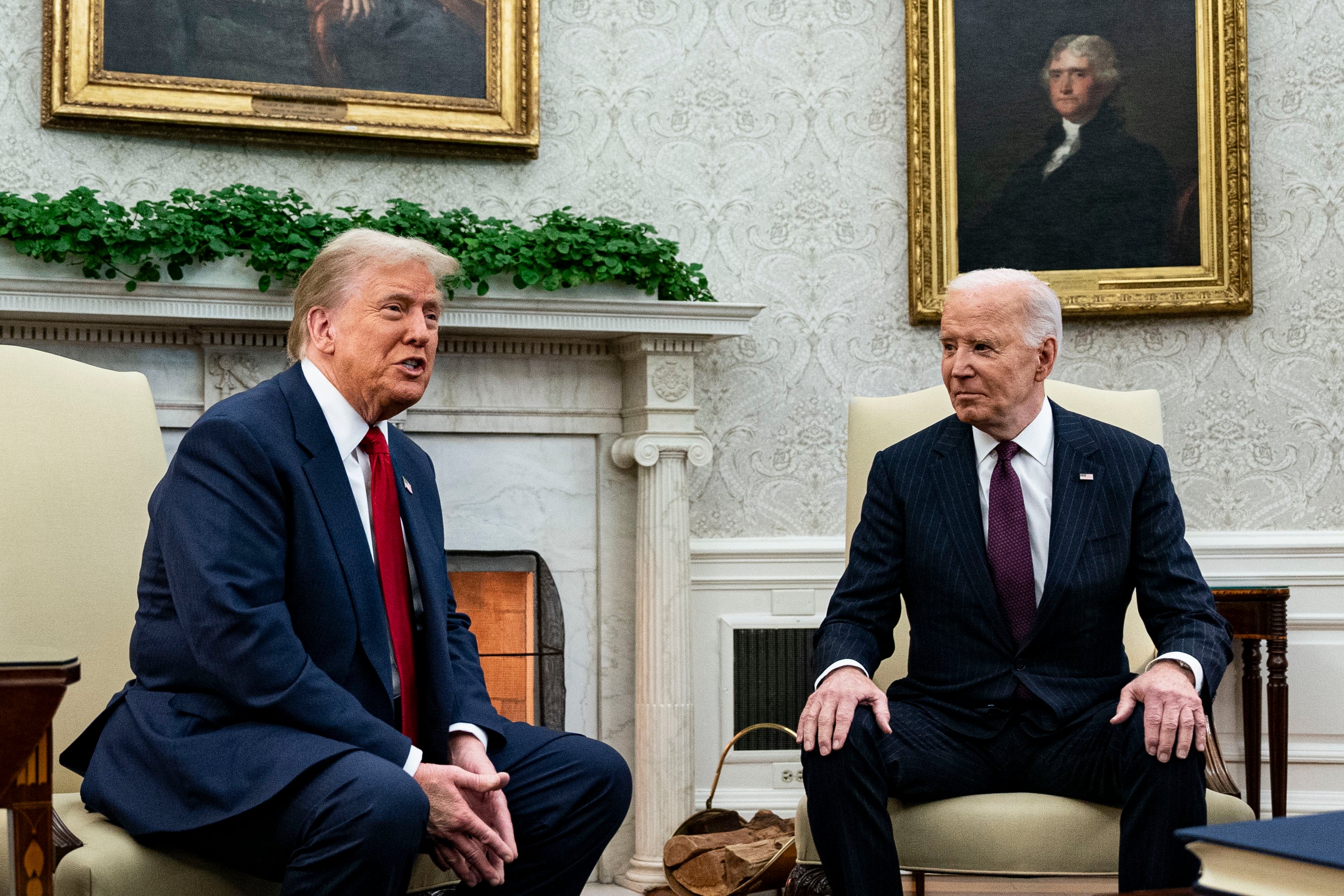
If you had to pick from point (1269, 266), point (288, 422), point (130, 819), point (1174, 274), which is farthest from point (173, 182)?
point (1269, 266)

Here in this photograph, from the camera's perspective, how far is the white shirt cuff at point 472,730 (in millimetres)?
2061

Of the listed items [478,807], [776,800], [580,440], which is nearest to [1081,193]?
[580,440]

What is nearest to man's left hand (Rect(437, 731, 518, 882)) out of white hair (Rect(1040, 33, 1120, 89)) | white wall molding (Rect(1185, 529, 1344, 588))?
white wall molding (Rect(1185, 529, 1344, 588))

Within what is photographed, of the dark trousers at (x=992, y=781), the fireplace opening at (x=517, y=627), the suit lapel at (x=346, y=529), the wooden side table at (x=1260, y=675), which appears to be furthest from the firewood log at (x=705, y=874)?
the wooden side table at (x=1260, y=675)

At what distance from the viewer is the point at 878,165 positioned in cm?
422

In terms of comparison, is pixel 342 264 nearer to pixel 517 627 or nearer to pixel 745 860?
pixel 745 860

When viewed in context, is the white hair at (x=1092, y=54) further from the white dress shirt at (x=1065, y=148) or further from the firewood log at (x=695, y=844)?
the firewood log at (x=695, y=844)

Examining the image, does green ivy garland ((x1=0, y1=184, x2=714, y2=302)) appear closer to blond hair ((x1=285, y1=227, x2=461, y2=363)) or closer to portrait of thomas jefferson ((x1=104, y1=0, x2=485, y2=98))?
portrait of thomas jefferson ((x1=104, y1=0, x2=485, y2=98))

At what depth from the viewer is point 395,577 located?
2049 millimetres

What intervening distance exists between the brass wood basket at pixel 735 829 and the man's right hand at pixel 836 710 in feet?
2.34

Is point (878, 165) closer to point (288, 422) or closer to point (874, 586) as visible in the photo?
point (874, 586)

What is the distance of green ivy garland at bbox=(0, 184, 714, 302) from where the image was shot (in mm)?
3258

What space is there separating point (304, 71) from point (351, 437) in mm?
2195

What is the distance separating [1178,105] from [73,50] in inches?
134
